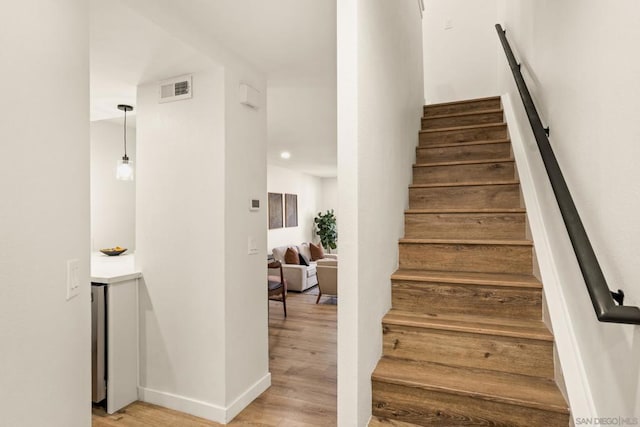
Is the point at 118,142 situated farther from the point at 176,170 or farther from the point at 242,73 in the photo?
the point at 242,73

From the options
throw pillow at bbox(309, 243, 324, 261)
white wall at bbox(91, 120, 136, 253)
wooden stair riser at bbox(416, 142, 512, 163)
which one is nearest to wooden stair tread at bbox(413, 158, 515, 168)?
wooden stair riser at bbox(416, 142, 512, 163)

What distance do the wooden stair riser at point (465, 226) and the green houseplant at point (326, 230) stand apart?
23.6 ft

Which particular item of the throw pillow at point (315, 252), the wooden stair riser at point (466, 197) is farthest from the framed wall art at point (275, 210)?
the wooden stair riser at point (466, 197)

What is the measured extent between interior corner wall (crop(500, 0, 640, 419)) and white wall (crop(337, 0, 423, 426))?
0.82m

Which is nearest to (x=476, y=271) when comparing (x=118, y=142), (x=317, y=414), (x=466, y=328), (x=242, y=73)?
(x=466, y=328)

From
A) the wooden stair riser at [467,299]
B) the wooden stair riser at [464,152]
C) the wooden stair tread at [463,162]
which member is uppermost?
the wooden stair riser at [464,152]

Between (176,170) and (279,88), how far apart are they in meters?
1.15

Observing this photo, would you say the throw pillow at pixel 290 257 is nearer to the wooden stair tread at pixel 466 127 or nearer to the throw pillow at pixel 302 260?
the throw pillow at pixel 302 260

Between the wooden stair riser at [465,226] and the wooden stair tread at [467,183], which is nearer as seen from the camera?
the wooden stair riser at [465,226]

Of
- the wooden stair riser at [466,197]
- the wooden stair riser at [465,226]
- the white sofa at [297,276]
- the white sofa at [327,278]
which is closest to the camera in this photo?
the wooden stair riser at [465,226]

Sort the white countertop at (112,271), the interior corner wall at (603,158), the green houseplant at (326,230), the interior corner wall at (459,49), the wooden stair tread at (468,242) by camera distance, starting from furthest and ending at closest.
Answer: the green houseplant at (326,230)
the interior corner wall at (459,49)
the white countertop at (112,271)
the wooden stair tread at (468,242)
the interior corner wall at (603,158)

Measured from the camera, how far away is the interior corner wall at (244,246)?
2.38 meters

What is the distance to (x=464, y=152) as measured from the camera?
9.11 feet

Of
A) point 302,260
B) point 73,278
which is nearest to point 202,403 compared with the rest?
point 73,278
